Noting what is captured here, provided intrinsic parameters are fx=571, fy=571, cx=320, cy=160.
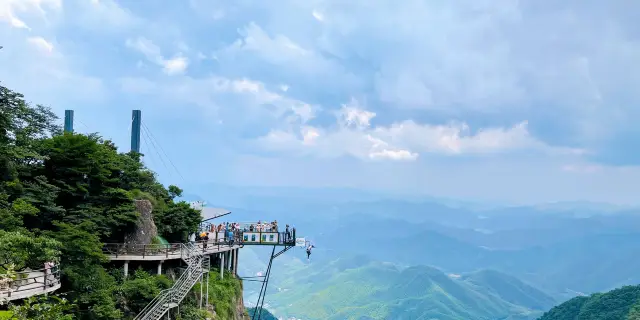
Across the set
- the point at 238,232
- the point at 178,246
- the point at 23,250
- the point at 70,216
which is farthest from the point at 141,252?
the point at 23,250

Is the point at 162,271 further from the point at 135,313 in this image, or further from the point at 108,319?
the point at 108,319

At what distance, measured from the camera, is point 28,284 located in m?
21.2

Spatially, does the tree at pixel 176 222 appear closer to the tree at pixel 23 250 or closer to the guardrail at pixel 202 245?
the guardrail at pixel 202 245

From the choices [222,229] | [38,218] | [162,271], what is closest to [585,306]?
[222,229]

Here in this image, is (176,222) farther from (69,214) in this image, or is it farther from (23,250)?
(23,250)

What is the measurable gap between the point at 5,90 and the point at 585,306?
113 metres

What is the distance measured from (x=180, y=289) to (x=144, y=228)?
556cm

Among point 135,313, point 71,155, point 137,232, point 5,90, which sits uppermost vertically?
point 5,90

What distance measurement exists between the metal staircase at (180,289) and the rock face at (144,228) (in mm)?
1973

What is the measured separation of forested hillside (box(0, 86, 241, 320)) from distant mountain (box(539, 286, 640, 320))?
288 feet

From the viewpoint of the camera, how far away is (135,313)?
2848 centimetres

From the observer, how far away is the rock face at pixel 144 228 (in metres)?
32.6

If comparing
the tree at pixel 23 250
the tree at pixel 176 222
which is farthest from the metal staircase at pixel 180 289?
the tree at pixel 23 250

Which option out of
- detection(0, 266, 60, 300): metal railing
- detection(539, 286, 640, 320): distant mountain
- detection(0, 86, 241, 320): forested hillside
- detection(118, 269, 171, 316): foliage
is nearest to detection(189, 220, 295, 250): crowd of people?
detection(0, 86, 241, 320): forested hillside
